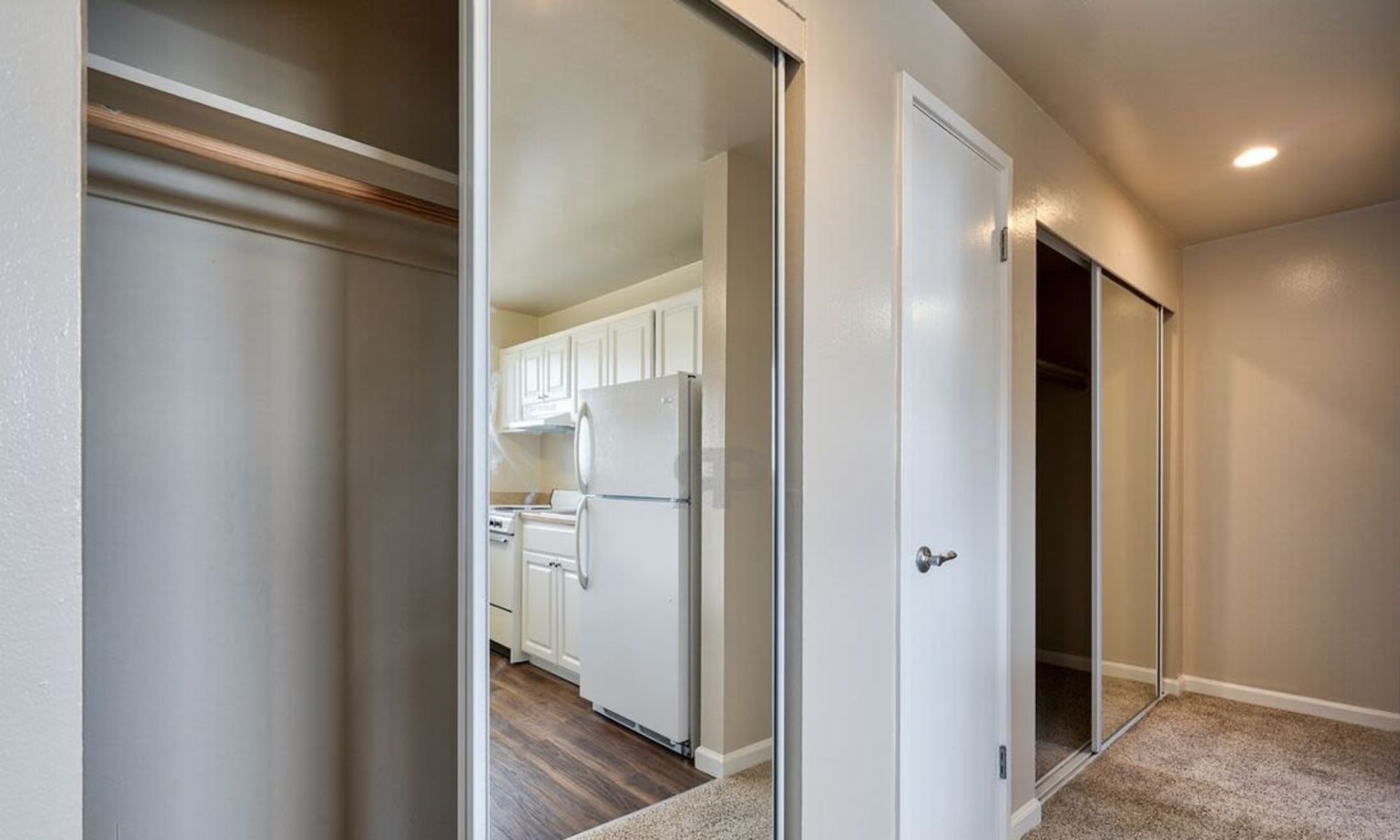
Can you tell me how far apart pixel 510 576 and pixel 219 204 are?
0.83 metres

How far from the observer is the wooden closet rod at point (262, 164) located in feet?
3.26

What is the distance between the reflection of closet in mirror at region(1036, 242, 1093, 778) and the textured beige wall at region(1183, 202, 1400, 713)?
1.31m

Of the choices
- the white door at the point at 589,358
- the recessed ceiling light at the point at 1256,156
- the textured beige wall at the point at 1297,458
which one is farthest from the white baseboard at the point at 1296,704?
the white door at the point at 589,358

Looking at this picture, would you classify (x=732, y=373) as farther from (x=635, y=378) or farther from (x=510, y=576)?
(x=510, y=576)

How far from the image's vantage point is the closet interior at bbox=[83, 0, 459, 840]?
3.75 ft

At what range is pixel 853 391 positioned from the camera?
65.0 inches

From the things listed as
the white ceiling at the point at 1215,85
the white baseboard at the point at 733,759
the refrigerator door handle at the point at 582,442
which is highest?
the white ceiling at the point at 1215,85

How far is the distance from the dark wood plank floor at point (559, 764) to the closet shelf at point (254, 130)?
2.84ft

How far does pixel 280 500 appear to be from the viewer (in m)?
1.30

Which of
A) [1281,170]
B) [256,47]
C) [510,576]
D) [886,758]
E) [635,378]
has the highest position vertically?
[1281,170]

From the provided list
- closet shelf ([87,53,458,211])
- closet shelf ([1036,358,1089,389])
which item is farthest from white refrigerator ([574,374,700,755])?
closet shelf ([1036,358,1089,389])

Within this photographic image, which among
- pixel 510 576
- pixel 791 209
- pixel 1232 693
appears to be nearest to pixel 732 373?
pixel 791 209

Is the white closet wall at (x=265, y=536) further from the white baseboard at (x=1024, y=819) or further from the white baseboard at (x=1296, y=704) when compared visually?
the white baseboard at (x=1296, y=704)

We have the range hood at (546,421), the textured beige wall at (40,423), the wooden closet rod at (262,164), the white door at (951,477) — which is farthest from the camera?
the white door at (951,477)
